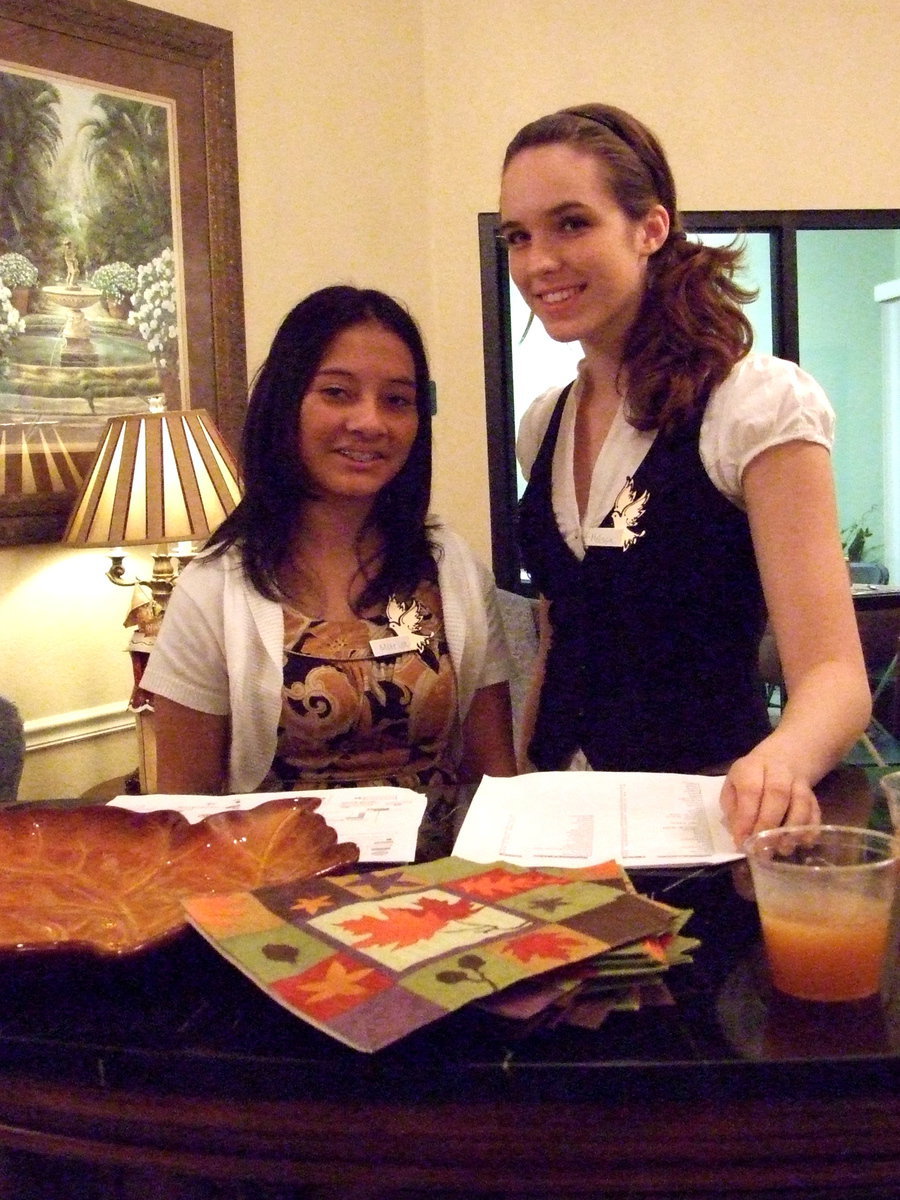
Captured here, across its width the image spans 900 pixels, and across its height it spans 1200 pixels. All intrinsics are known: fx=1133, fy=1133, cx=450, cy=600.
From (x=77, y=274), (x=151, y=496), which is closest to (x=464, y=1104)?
(x=151, y=496)

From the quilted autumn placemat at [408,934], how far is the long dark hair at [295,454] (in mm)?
831

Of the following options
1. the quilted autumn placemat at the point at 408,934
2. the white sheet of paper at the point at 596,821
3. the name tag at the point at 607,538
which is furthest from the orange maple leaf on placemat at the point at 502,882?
the name tag at the point at 607,538

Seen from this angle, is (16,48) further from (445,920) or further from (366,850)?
(445,920)

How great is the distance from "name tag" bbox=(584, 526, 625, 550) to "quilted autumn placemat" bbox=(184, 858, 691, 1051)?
2.14 feet

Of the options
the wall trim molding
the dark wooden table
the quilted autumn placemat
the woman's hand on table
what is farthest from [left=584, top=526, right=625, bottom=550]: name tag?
the wall trim molding

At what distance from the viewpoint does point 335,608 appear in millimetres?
1629

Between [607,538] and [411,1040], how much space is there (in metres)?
0.91

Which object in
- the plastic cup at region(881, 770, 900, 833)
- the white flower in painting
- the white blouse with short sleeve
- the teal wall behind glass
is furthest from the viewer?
the teal wall behind glass

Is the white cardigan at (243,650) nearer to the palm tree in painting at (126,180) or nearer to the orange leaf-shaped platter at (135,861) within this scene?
the orange leaf-shaped platter at (135,861)

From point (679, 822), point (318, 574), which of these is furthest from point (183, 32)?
point (679, 822)

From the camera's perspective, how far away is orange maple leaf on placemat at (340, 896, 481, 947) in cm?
73

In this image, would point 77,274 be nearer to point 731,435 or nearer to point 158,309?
point 158,309

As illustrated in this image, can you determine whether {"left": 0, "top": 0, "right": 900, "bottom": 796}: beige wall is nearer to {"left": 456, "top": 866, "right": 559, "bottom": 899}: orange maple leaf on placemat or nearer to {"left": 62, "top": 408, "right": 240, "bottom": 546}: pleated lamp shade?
{"left": 62, "top": 408, "right": 240, "bottom": 546}: pleated lamp shade

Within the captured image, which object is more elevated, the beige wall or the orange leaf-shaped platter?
the beige wall
